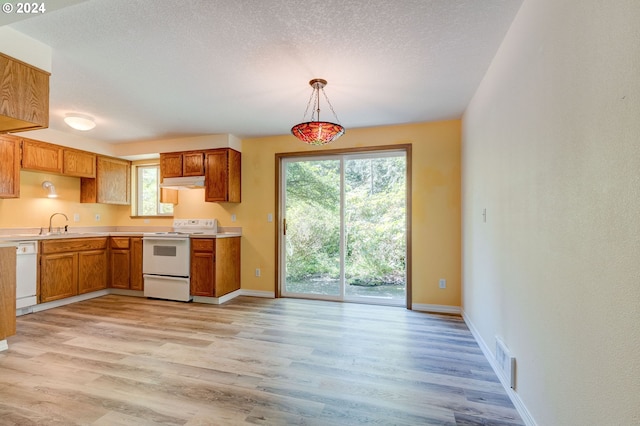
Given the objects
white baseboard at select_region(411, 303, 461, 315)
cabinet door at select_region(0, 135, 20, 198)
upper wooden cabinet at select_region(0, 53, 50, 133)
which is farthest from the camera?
white baseboard at select_region(411, 303, 461, 315)

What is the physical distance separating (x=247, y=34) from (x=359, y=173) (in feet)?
8.12

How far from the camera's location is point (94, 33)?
195 cm

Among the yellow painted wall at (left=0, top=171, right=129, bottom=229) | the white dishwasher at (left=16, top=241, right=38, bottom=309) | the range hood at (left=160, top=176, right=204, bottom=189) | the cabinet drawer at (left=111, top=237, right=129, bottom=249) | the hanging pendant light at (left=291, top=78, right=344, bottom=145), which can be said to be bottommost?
the white dishwasher at (left=16, top=241, right=38, bottom=309)

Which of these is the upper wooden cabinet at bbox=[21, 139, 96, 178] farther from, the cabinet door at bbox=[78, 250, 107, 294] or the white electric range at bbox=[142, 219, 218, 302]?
the white electric range at bbox=[142, 219, 218, 302]

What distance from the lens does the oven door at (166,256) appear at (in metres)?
4.07

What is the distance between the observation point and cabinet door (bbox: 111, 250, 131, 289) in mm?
4434

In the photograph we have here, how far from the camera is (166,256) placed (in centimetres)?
415

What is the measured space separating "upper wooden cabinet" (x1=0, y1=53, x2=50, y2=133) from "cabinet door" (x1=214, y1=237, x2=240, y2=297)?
7.41 ft

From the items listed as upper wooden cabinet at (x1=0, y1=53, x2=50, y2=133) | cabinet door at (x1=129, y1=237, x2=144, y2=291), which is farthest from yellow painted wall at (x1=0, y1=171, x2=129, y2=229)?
upper wooden cabinet at (x1=0, y1=53, x2=50, y2=133)

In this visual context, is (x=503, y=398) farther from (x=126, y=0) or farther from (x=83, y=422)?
(x=126, y=0)

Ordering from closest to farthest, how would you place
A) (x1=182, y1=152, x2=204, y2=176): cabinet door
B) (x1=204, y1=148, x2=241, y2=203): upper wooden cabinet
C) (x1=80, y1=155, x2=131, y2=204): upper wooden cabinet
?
(x1=204, y1=148, x2=241, y2=203): upper wooden cabinet < (x1=182, y1=152, x2=204, y2=176): cabinet door < (x1=80, y1=155, x2=131, y2=204): upper wooden cabinet

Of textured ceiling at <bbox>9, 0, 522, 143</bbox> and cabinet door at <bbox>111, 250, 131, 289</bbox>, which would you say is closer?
textured ceiling at <bbox>9, 0, 522, 143</bbox>

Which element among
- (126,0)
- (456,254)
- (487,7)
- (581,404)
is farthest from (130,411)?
(456,254)

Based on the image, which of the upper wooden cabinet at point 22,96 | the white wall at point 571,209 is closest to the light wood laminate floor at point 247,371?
the white wall at point 571,209
